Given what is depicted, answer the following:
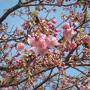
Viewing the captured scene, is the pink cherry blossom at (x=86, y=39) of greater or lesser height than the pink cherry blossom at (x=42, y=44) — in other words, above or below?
below

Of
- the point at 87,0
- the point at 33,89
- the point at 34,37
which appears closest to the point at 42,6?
the point at 87,0

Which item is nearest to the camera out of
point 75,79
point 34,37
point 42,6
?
point 34,37

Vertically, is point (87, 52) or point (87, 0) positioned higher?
point (87, 0)

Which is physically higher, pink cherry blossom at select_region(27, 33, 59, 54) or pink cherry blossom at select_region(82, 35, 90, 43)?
pink cherry blossom at select_region(27, 33, 59, 54)

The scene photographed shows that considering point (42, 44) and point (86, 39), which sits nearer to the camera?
point (42, 44)

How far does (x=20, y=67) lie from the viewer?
8.09 meters

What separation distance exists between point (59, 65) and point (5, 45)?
2864 millimetres

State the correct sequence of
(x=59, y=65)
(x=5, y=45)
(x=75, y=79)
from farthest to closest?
(x=5, y=45)
(x=75, y=79)
(x=59, y=65)

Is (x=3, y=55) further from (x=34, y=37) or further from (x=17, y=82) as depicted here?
(x=34, y=37)

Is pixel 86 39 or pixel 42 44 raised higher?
pixel 42 44

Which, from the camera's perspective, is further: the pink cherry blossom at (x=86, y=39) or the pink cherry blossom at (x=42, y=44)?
the pink cherry blossom at (x=86, y=39)

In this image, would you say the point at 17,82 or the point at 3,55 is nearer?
the point at 17,82

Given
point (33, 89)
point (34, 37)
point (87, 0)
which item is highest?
point (87, 0)

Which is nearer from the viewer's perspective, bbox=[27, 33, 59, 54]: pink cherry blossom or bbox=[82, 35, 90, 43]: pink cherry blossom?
bbox=[27, 33, 59, 54]: pink cherry blossom
